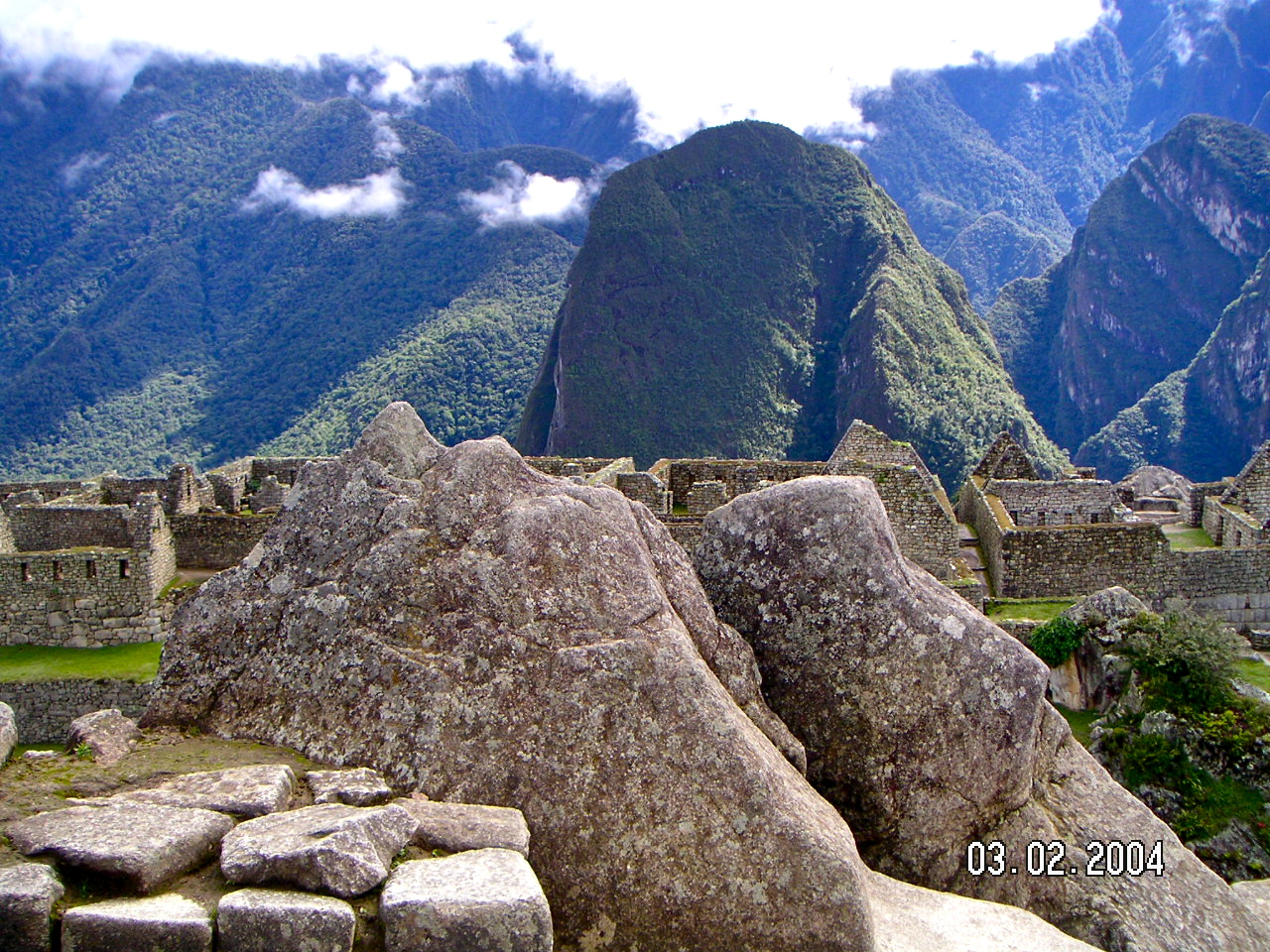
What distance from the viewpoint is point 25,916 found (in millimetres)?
4004

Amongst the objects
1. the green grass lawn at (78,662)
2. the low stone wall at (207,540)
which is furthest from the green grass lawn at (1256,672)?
the low stone wall at (207,540)

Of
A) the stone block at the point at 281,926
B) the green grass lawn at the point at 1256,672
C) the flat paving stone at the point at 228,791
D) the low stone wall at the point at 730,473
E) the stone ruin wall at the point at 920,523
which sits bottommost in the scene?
the green grass lawn at the point at 1256,672

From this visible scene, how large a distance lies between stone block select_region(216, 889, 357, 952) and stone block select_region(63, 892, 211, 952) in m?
0.08

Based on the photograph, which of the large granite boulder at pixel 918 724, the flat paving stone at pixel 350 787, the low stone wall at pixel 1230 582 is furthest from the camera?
the low stone wall at pixel 1230 582

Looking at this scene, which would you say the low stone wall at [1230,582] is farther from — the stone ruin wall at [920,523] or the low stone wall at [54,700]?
the low stone wall at [54,700]

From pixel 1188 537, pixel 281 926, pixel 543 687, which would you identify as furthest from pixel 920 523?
pixel 281 926

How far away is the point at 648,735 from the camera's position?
217 inches

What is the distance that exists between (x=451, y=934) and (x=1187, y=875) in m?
5.26

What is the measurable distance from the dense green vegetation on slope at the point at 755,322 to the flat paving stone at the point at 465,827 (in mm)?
123712

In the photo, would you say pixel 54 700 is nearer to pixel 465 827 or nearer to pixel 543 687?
pixel 543 687

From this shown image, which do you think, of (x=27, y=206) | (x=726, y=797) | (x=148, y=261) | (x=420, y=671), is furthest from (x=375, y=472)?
(x=27, y=206)

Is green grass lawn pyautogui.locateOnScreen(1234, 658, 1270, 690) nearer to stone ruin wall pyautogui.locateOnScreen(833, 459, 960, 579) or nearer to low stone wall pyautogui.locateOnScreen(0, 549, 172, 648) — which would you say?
stone ruin wall pyautogui.locateOnScreen(833, 459, 960, 579)

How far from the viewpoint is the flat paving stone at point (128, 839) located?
4.30m

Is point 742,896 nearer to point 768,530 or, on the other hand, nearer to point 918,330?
point 768,530
